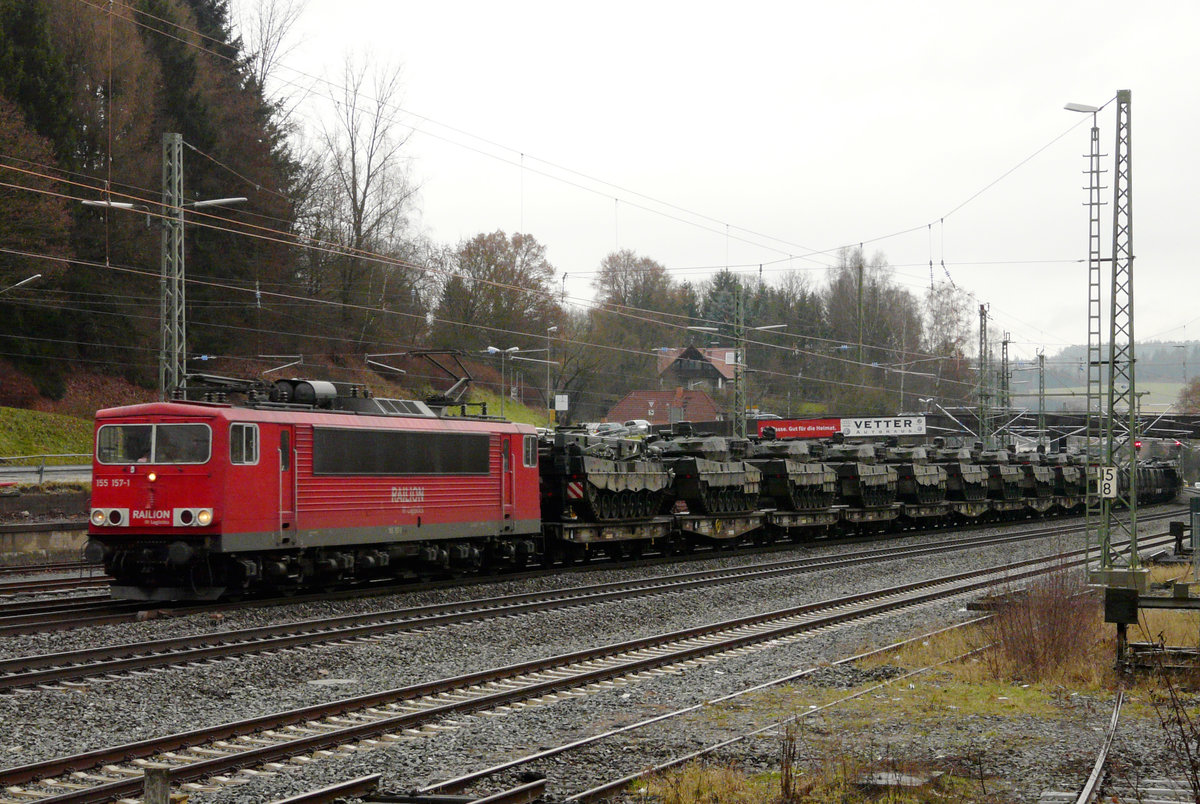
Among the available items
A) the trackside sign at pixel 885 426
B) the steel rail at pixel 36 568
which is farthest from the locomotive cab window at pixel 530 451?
the trackside sign at pixel 885 426

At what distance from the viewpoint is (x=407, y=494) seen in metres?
19.0

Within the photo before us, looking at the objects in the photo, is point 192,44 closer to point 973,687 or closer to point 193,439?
point 193,439

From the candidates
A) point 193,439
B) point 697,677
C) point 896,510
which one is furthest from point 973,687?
point 896,510

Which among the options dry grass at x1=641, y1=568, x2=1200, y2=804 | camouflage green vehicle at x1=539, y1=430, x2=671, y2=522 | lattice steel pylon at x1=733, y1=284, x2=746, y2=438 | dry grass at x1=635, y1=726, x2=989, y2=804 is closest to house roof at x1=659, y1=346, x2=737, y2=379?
lattice steel pylon at x1=733, y1=284, x2=746, y2=438

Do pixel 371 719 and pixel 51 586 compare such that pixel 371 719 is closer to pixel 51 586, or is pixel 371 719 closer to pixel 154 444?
pixel 154 444

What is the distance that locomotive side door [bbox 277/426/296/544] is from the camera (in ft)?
55.1

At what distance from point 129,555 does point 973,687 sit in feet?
36.2

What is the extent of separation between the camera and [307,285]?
2035 inches

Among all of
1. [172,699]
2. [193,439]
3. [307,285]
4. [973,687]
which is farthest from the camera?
[307,285]

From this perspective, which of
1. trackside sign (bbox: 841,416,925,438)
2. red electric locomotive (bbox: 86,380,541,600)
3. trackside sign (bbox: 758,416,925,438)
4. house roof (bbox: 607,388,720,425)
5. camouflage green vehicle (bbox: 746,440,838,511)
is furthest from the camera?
house roof (bbox: 607,388,720,425)

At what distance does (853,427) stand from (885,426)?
1916mm

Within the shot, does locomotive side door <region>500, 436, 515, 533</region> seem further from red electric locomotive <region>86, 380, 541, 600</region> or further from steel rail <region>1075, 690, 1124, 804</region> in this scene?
steel rail <region>1075, 690, 1124, 804</region>

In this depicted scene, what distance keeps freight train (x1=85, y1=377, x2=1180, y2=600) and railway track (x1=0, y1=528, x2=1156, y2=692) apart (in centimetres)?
147

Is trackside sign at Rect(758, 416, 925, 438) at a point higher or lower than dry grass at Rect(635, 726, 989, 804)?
higher
